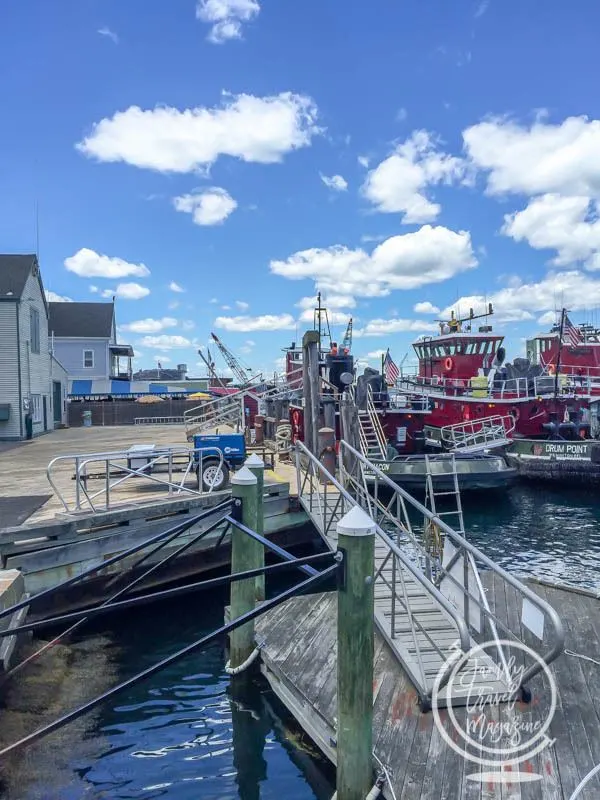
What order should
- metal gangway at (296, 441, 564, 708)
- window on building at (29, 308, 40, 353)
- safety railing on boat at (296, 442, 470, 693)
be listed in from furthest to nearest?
window on building at (29, 308, 40, 353), safety railing on boat at (296, 442, 470, 693), metal gangway at (296, 441, 564, 708)

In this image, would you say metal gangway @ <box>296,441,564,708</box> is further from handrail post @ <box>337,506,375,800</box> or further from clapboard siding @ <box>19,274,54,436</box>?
clapboard siding @ <box>19,274,54,436</box>

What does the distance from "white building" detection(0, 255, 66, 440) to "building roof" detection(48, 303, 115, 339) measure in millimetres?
15344

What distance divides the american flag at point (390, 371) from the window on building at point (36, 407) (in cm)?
1859

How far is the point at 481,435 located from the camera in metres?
23.2

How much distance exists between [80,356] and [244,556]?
44.1 m

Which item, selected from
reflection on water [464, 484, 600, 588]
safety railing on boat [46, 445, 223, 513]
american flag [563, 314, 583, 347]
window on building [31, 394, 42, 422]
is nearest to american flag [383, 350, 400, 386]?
american flag [563, 314, 583, 347]

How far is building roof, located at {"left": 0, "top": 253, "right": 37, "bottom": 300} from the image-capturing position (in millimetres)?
27359

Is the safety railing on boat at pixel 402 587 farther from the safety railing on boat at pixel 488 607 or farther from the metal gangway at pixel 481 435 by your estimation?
the metal gangway at pixel 481 435

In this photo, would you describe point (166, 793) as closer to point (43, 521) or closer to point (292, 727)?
point (292, 727)

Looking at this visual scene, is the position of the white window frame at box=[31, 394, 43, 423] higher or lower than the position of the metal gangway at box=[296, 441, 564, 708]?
higher

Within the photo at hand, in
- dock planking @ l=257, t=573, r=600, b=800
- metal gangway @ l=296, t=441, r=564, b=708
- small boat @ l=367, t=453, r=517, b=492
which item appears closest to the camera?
dock planking @ l=257, t=573, r=600, b=800

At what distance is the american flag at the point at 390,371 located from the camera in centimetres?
3250

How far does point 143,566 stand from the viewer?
33.2ft

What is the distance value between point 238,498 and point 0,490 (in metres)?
7.77
